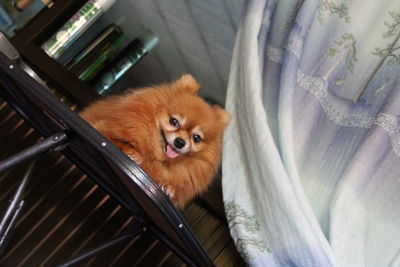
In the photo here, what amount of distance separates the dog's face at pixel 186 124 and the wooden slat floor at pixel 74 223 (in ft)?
0.89

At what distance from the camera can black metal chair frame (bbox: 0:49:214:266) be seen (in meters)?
0.60

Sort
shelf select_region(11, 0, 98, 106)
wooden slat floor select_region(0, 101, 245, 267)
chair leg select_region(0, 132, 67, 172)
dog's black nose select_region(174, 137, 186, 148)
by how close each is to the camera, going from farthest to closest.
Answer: shelf select_region(11, 0, 98, 106), wooden slat floor select_region(0, 101, 245, 267), dog's black nose select_region(174, 137, 186, 148), chair leg select_region(0, 132, 67, 172)

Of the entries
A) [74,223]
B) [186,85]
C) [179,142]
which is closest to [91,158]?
[179,142]

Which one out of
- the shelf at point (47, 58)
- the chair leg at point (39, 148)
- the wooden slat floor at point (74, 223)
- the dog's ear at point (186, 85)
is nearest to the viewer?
the chair leg at point (39, 148)

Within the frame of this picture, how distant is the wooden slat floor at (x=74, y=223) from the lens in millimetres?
1177

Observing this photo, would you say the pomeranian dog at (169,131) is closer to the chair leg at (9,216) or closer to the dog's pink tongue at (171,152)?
the dog's pink tongue at (171,152)

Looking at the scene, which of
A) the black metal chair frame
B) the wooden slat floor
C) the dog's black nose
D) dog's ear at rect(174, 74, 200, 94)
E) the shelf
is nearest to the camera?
the black metal chair frame

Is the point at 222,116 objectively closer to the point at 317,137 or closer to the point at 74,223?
the point at 317,137

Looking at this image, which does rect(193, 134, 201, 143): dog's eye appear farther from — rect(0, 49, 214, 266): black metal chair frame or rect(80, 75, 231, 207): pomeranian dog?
rect(0, 49, 214, 266): black metal chair frame

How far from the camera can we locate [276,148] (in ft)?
3.31

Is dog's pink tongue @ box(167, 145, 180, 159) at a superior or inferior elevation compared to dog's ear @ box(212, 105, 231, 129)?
superior

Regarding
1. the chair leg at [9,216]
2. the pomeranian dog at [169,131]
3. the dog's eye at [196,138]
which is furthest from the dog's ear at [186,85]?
the chair leg at [9,216]

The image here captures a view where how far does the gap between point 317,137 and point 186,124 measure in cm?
33

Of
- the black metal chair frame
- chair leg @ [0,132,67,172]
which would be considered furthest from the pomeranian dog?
chair leg @ [0,132,67,172]
